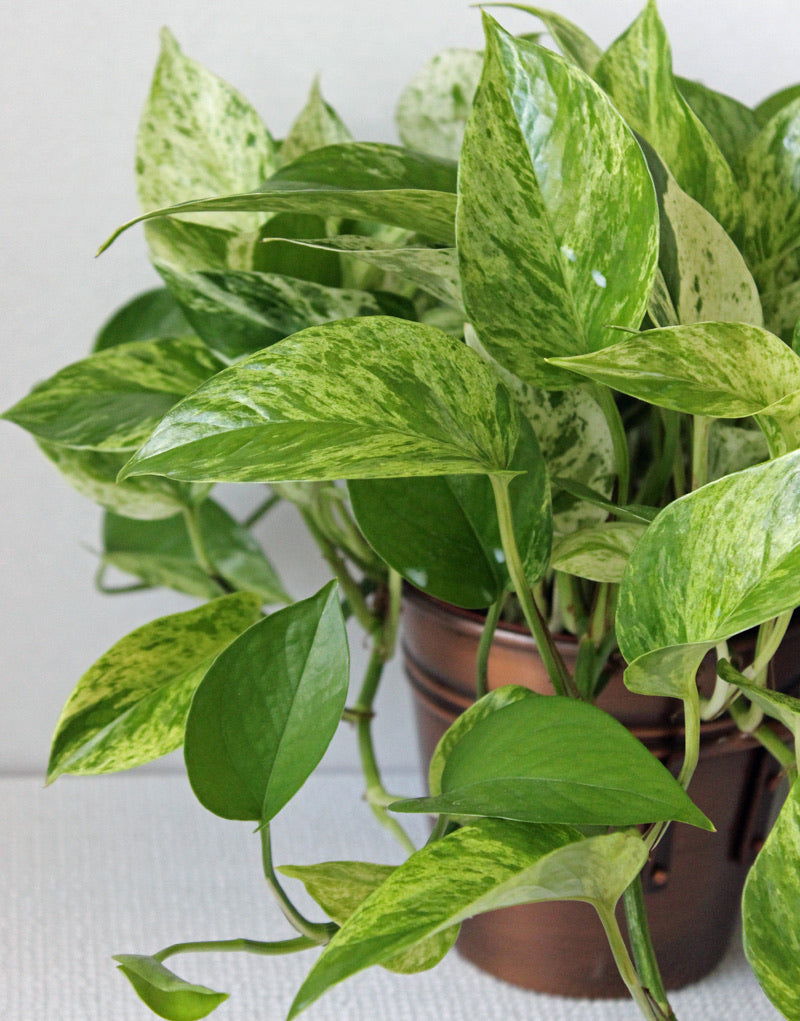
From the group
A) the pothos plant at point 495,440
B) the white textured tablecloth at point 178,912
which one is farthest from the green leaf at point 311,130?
the white textured tablecloth at point 178,912

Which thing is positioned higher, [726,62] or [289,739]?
[726,62]

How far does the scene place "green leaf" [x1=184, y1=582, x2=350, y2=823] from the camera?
359 mm

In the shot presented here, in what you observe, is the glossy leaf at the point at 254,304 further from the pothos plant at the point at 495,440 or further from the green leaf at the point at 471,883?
the green leaf at the point at 471,883

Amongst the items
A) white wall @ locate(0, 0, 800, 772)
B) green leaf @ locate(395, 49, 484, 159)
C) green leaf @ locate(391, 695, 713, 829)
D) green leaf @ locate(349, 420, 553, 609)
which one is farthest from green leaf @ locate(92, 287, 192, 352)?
green leaf @ locate(391, 695, 713, 829)

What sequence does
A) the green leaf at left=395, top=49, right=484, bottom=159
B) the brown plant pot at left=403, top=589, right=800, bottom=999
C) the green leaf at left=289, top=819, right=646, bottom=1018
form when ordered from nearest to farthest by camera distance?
the green leaf at left=289, top=819, right=646, bottom=1018 → the brown plant pot at left=403, top=589, right=800, bottom=999 → the green leaf at left=395, top=49, right=484, bottom=159

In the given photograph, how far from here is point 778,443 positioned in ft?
1.10

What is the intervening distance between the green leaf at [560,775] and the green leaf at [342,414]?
88 mm

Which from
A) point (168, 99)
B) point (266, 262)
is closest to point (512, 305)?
point (266, 262)

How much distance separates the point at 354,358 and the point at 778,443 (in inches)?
5.6

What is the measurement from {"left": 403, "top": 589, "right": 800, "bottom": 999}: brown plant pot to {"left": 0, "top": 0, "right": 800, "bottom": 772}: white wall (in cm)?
35

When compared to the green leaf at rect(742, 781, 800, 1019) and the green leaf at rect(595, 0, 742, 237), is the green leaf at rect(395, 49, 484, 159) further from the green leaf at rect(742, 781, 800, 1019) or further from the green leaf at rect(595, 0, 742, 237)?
the green leaf at rect(742, 781, 800, 1019)

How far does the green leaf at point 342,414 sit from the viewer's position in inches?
11.2

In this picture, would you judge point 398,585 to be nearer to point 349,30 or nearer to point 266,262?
point 266,262

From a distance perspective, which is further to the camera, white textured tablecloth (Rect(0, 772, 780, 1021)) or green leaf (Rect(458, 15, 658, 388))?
white textured tablecloth (Rect(0, 772, 780, 1021))
